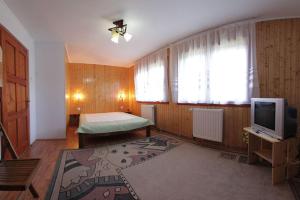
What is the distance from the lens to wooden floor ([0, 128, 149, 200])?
1679mm

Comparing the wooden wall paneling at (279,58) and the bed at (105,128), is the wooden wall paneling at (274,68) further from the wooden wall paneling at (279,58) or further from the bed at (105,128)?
the bed at (105,128)

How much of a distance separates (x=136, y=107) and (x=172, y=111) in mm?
2115

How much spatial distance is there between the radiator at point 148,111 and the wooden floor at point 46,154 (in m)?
0.56

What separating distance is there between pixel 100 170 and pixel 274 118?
2.40 m

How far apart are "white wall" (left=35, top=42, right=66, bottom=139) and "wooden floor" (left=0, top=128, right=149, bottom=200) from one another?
12.6 inches

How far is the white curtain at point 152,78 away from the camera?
425 cm

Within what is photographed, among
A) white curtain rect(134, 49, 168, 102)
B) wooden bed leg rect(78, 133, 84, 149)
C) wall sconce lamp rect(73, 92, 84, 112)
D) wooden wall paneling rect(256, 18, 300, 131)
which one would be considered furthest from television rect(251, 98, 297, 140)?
wall sconce lamp rect(73, 92, 84, 112)

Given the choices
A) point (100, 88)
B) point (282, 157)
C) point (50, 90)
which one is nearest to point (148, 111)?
point (100, 88)

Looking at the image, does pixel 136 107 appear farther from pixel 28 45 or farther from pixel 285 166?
pixel 285 166

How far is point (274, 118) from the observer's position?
6.55 feet

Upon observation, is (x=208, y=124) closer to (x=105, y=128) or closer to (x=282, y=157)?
(x=282, y=157)

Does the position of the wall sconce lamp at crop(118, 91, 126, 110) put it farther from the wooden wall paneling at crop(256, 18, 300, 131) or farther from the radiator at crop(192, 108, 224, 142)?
the wooden wall paneling at crop(256, 18, 300, 131)

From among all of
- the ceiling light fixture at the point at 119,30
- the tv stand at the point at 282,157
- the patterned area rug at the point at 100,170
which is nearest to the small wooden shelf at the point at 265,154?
the tv stand at the point at 282,157

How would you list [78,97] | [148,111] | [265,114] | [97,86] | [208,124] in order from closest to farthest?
[265,114]
[208,124]
[148,111]
[78,97]
[97,86]
